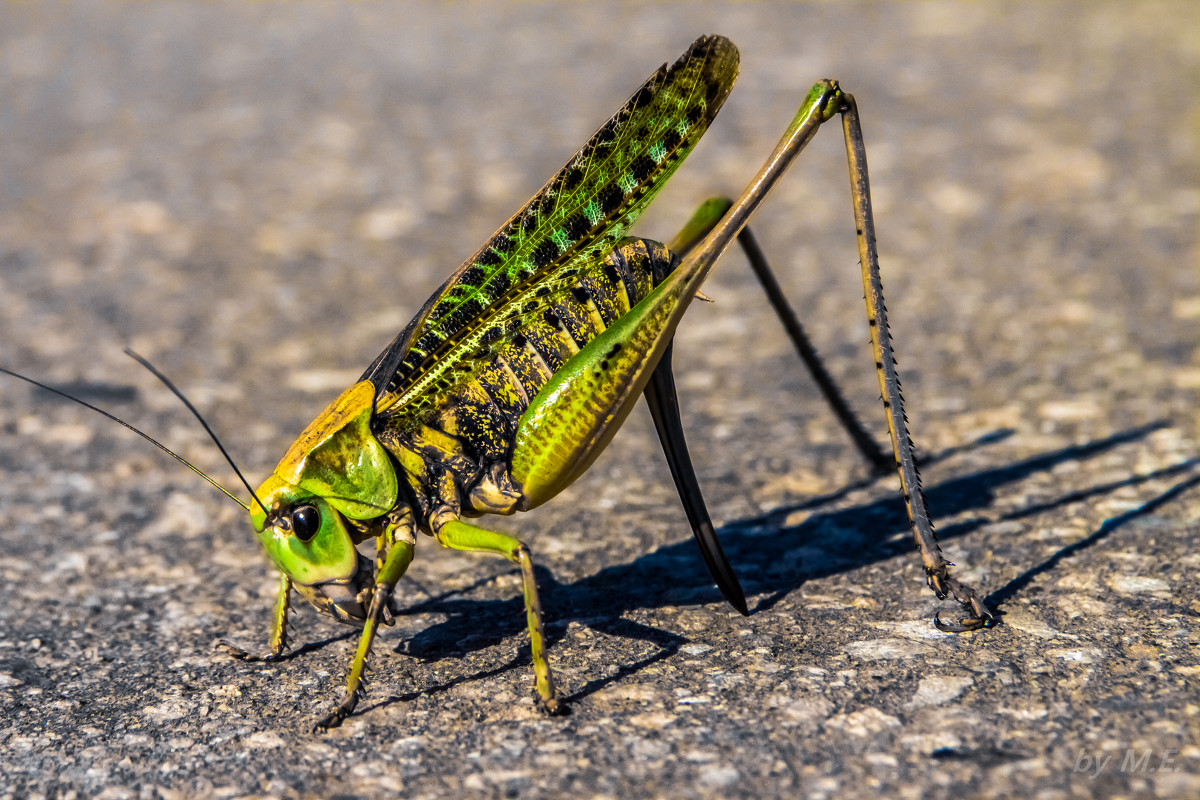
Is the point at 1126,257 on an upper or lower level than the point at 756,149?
lower

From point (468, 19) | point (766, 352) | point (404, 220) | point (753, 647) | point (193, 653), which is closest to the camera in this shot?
point (753, 647)

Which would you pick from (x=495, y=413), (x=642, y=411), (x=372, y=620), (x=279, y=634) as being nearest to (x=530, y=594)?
(x=372, y=620)

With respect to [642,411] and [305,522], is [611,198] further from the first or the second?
[642,411]

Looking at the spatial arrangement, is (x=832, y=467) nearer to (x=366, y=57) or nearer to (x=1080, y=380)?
(x=1080, y=380)

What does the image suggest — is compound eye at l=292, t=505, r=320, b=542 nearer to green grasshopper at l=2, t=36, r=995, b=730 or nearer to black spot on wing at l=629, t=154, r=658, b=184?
green grasshopper at l=2, t=36, r=995, b=730

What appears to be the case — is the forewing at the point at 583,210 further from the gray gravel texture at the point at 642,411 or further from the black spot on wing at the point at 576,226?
the gray gravel texture at the point at 642,411

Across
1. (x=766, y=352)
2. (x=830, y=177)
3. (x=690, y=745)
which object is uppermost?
(x=830, y=177)

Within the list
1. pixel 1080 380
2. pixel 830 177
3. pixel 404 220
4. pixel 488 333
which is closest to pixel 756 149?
pixel 830 177
